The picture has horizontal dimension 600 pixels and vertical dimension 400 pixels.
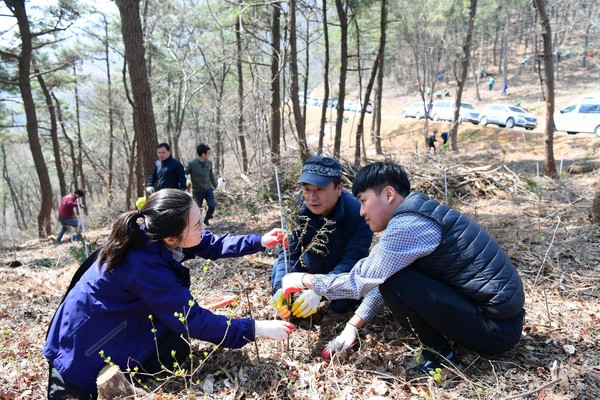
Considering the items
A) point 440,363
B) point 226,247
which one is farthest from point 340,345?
point 226,247

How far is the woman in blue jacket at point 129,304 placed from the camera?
1.77 metres

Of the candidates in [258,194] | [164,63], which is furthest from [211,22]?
[258,194]

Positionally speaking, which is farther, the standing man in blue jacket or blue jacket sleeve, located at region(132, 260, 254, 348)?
the standing man in blue jacket

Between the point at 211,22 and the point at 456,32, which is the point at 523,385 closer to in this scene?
the point at 211,22

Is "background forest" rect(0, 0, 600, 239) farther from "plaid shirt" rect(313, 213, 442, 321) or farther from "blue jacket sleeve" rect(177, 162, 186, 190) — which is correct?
"plaid shirt" rect(313, 213, 442, 321)

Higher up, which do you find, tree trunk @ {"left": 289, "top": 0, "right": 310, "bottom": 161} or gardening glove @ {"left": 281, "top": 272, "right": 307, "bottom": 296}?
tree trunk @ {"left": 289, "top": 0, "right": 310, "bottom": 161}

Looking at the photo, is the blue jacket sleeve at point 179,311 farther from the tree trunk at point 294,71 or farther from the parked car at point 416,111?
the parked car at point 416,111

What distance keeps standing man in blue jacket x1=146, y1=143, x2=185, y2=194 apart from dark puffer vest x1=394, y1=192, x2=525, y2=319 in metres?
4.87

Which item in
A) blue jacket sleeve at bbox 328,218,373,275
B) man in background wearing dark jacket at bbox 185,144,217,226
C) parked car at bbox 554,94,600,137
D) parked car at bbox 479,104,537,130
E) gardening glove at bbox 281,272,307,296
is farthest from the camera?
parked car at bbox 479,104,537,130

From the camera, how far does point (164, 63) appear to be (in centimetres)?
1617

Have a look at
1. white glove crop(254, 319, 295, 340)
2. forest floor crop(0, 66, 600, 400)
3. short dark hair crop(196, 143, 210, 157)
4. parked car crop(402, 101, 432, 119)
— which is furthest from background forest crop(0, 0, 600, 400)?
parked car crop(402, 101, 432, 119)

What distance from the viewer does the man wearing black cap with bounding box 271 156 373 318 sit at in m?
2.49

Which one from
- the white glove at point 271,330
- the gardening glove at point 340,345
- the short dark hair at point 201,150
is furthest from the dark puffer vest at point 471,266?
the short dark hair at point 201,150

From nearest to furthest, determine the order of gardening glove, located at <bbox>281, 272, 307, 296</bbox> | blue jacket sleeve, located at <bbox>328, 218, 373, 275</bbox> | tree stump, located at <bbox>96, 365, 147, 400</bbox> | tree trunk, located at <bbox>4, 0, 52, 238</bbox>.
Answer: tree stump, located at <bbox>96, 365, 147, 400</bbox> < gardening glove, located at <bbox>281, 272, 307, 296</bbox> < blue jacket sleeve, located at <bbox>328, 218, 373, 275</bbox> < tree trunk, located at <bbox>4, 0, 52, 238</bbox>
